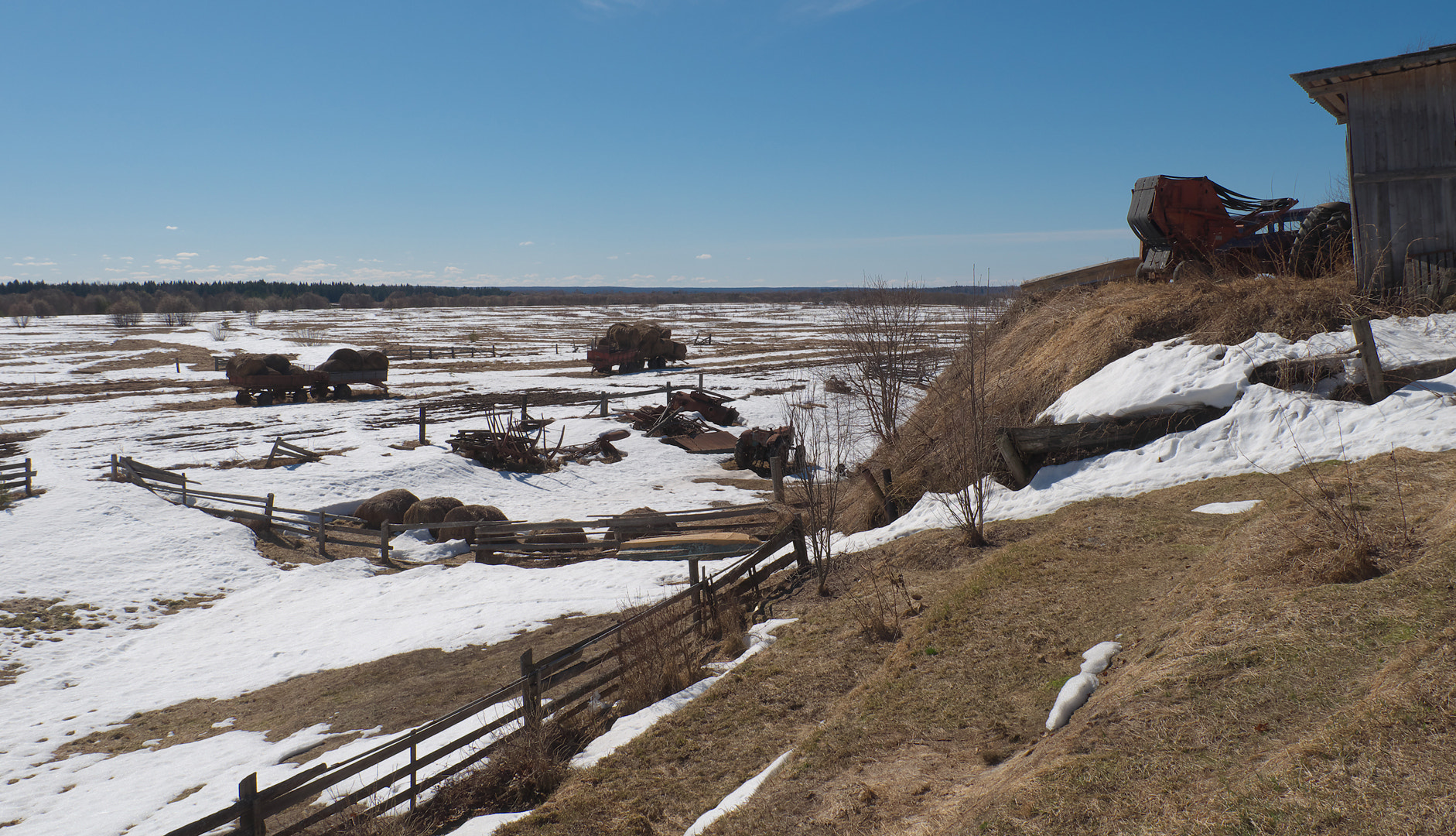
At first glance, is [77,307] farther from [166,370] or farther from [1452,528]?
[1452,528]

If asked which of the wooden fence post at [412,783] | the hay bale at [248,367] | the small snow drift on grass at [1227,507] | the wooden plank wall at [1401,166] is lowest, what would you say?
the wooden fence post at [412,783]

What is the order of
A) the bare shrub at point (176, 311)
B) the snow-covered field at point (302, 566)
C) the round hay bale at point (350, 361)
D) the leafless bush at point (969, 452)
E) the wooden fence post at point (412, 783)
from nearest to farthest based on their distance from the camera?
the wooden fence post at point (412, 783)
the snow-covered field at point (302, 566)
the leafless bush at point (969, 452)
the round hay bale at point (350, 361)
the bare shrub at point (176, 311)

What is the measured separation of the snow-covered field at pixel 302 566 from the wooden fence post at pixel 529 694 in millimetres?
2333

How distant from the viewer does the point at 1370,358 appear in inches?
414

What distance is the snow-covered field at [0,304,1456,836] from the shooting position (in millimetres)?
9461

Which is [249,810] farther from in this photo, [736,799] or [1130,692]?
[1130,692]

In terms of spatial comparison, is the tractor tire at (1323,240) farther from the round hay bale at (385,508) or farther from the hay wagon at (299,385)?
the hay wagon at (299,385)

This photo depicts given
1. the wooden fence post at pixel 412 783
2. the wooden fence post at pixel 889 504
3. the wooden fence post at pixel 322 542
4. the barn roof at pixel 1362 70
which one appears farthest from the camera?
the wooden fence post at pixel 322 542

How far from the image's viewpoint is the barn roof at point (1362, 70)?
11.9 metres

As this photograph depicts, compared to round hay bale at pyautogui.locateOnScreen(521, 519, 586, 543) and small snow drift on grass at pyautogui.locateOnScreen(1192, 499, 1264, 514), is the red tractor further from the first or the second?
round hay bale at pyautogui.locateOnScreen(521, 519, 586, 543)

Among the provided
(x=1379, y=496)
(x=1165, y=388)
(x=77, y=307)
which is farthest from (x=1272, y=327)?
(x=77, y=307)

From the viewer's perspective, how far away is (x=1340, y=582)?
5504mm

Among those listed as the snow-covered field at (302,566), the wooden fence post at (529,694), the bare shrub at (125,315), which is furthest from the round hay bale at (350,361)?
the bare shrub at (125,315)

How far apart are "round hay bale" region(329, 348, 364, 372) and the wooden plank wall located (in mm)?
39891
